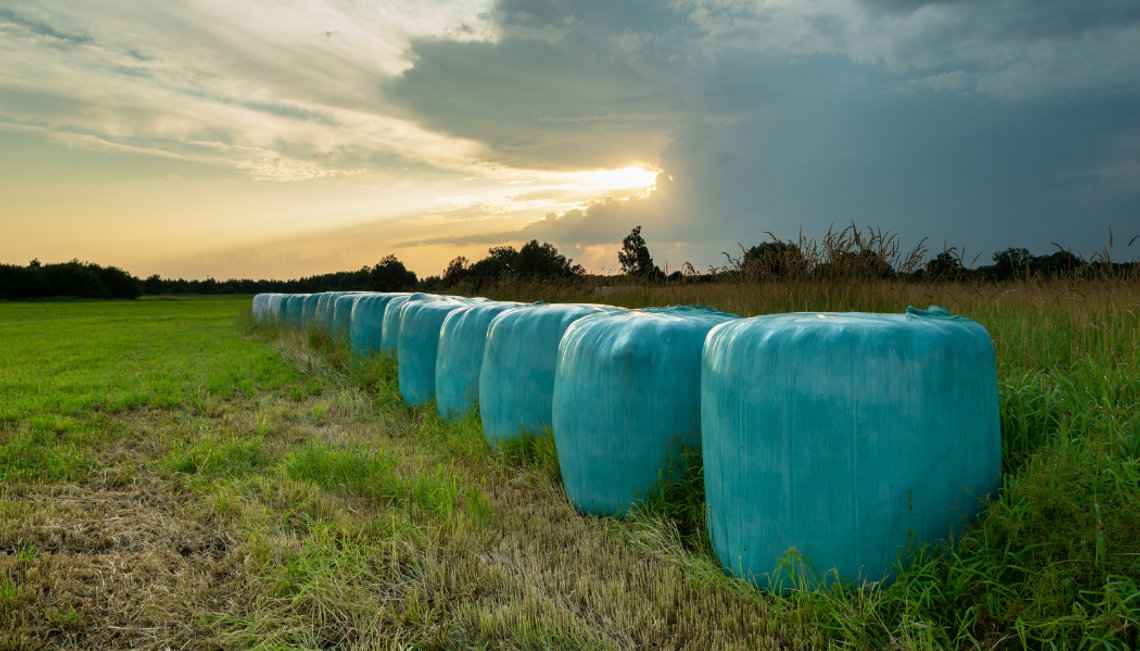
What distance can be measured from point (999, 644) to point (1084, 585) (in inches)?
12.9

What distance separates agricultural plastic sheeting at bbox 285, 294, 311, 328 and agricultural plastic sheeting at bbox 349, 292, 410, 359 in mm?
6166

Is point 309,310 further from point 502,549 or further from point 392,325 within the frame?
point 502,549

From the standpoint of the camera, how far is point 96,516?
122 inches

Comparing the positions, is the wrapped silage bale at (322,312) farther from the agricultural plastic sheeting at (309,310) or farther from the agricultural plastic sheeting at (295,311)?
the agricultural plastic sheeting at (295,311)

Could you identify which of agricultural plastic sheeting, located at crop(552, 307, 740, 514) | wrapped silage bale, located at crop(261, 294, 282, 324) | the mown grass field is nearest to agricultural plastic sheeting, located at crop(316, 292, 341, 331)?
the mown grass field

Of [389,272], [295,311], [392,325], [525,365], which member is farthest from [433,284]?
[389,272]

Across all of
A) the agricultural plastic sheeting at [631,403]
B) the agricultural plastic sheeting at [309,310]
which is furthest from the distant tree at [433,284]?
the agricultural plastic sheeting at [631,403]

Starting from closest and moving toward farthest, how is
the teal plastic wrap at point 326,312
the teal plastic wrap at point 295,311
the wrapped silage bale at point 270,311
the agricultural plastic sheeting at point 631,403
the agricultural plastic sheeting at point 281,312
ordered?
the agricultural plastic sheeting at point 631,403, the teal plastic wrap at point 326,312, the teal plastic wrap at point 295,311, the agricultural plastic sheeting at point 281,312, the wrapped silage bale at point 270,311

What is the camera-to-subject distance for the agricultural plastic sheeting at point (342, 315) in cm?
896

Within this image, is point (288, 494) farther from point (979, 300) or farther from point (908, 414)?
point (979, 300)

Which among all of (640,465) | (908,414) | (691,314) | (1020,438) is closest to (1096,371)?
(1020,438)

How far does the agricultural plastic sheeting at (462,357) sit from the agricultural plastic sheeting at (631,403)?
1.71 metres

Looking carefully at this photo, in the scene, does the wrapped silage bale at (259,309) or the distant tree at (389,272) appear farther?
the distant tree at (389,272)

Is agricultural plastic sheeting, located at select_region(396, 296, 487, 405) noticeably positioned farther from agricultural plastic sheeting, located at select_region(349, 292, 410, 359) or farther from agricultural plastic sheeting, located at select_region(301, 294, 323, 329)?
agricultural plastic sheeting, located at select_region(301, 294, 323, 329)
